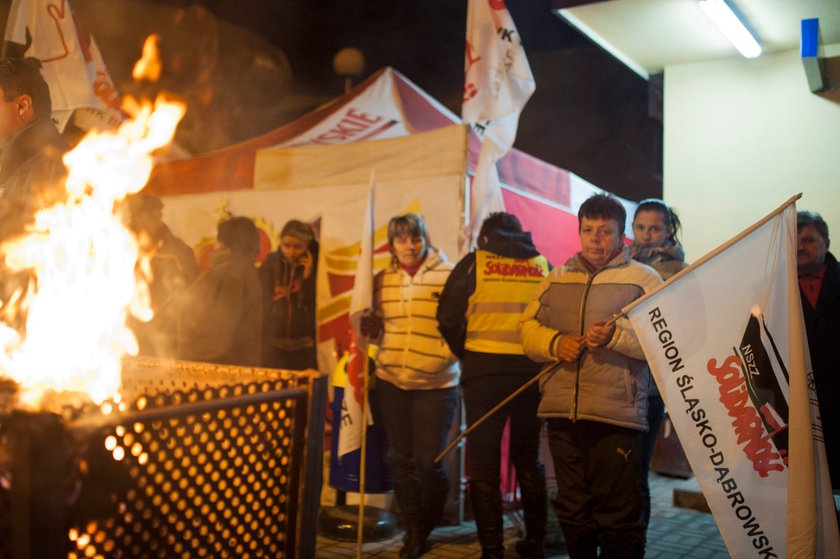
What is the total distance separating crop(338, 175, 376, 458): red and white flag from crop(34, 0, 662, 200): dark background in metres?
9.25

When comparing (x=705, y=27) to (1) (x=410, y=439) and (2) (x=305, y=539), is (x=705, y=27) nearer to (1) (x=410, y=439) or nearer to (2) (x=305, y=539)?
(1) (x=410, y=439)

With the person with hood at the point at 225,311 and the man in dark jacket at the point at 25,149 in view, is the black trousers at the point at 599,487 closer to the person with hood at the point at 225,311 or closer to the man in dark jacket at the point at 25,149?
the person with hood at the point at 225,311

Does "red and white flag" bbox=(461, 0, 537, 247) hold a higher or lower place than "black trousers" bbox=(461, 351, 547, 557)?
higher

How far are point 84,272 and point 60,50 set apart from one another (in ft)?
17.9

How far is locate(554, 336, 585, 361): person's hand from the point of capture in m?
3.90

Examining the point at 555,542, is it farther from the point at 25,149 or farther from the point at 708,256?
the point at 25,149

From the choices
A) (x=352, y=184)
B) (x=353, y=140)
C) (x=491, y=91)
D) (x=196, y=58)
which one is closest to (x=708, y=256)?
(x=491, y=91)

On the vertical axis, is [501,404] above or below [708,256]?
below

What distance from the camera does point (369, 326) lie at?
5.29 metres

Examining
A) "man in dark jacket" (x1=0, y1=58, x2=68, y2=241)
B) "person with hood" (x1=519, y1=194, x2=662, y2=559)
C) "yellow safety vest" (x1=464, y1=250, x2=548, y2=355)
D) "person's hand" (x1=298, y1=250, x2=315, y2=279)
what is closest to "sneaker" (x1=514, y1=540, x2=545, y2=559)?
"person with hood" (x1=519, y1=194, x2=662, y2=559)

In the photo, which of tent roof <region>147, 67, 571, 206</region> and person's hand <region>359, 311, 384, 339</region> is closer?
person's hand <region>359, 311, 384, 339</region>

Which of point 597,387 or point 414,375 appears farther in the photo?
point 414,375

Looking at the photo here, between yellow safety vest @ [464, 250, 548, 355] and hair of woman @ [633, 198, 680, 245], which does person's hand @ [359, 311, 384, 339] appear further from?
hair of woman @ [633, 198, 680, 245]

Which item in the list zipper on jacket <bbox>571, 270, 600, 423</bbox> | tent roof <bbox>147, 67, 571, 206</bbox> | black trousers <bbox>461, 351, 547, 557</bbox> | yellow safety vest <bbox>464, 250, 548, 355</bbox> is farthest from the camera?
tent roof <bbox>147, 67, 571, 206</bbox>
